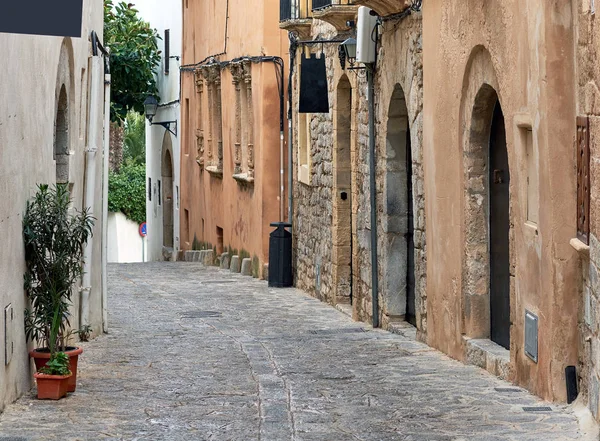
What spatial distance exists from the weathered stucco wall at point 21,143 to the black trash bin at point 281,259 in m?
8.19

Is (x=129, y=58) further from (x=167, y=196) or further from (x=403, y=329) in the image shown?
(x=403, y=329)

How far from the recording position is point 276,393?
324 inches

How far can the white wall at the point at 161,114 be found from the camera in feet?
101

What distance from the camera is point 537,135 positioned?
752cm

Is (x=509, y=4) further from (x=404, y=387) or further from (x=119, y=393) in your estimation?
(x=119, y=393)

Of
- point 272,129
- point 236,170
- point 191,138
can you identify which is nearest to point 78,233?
point 272,129

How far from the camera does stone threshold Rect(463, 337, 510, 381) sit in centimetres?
856

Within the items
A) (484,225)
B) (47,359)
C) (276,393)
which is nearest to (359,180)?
(484,225)

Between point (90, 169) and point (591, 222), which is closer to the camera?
point (591, 222)

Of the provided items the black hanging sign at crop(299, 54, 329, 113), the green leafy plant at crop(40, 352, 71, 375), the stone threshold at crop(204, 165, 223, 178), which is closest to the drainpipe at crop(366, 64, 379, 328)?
the black hanging sign at crop(299, 54, 329, 113)

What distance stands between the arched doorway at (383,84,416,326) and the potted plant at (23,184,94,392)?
16.3ft

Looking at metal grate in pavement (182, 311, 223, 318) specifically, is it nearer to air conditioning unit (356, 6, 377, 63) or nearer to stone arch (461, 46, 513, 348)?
air conditioning unit (356, 6, 377, 63)

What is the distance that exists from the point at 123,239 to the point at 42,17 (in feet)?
140

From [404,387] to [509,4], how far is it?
267 cm
